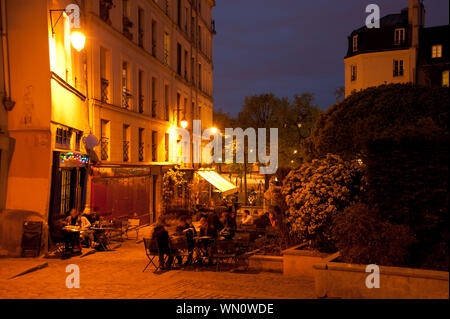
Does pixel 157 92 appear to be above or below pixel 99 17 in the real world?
below

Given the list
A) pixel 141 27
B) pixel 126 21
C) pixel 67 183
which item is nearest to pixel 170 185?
pixel 141 27

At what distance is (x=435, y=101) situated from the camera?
9.87 meters

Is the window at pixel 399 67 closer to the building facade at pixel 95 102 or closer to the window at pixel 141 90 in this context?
the building facade at pixel 95 102

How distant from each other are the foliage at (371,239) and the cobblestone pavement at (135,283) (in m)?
1.13

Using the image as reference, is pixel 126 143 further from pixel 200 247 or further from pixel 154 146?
pixel 200 247

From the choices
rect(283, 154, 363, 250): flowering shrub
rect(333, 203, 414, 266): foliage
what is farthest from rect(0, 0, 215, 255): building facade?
rect(333, 203, 414, 266): foliage

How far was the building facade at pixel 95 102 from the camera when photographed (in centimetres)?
1329

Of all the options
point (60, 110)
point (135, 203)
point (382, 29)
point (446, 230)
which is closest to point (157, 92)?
point (135, 203)

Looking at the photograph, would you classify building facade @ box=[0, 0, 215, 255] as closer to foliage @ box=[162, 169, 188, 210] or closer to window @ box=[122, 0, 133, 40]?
window @ box=[122, 0, 133, 40]

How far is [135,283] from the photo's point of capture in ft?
30.9

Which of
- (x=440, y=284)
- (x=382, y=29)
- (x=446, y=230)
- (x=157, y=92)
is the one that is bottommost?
(x=440, y=284)

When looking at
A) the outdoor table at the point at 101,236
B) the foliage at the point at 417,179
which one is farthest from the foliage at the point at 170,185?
the foliage at the point at 417,179

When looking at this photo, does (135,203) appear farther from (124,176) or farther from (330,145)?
(330,145)

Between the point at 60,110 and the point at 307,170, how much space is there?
7771 millimetres
